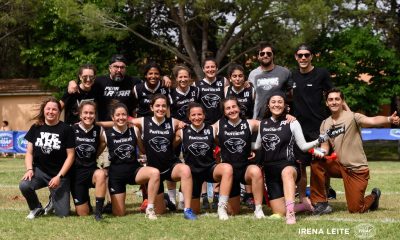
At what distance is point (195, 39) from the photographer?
29.7 m

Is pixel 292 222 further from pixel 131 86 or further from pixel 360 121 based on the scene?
Answer: pixel 131 86

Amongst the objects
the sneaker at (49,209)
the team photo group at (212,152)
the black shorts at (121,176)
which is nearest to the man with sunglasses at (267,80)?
the team photo group at (212,152)

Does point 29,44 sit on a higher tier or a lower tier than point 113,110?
higher

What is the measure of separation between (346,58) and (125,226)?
71.0ft

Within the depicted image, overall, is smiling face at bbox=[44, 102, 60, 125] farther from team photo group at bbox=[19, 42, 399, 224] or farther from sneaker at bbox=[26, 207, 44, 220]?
sneaker at bbox=[26, 207, 44, 220]

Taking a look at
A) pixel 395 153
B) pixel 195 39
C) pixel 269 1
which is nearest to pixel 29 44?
pixel 195 39

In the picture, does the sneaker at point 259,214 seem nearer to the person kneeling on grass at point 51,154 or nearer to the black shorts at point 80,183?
the black shorts at point 80,183

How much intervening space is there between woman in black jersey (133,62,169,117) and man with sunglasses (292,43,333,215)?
1.84m

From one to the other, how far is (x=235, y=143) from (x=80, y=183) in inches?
78.5

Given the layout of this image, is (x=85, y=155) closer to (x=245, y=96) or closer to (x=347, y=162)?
(x=245, y=96)

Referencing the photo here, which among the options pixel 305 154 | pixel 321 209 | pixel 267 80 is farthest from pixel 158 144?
pixel 321 209

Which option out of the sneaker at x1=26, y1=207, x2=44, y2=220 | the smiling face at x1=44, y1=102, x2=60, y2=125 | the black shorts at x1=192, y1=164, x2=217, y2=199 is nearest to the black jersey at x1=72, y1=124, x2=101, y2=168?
the smiling face at x1=44, y1=102, x2=60, y2=125

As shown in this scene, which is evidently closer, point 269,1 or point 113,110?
point 113,110

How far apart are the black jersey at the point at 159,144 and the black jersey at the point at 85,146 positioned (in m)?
0.63
